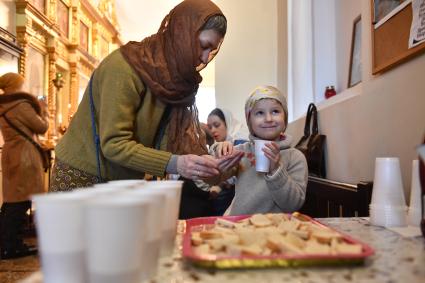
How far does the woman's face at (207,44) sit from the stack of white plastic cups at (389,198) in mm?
790

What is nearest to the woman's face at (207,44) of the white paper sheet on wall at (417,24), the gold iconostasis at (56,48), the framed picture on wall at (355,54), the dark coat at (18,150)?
the white paper sheet on wall at (417,24)

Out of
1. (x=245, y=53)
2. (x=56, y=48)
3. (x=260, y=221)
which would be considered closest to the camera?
(x=260, y=221)

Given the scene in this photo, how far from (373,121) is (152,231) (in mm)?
1500

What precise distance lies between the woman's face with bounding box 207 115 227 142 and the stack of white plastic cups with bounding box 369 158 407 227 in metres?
2.65

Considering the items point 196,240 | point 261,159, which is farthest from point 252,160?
point 196,240

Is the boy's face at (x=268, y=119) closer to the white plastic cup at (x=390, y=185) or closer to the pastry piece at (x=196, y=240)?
the white plastic cup at (x=390, y=185)

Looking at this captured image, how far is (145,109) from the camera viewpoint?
1.42 metres

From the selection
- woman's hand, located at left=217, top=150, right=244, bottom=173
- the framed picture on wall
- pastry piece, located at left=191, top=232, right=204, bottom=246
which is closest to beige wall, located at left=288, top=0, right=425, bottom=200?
the framed picture on wall

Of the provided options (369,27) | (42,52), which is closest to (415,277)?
(369,27)

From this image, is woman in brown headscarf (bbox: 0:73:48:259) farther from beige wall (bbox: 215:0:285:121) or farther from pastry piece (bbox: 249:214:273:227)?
pastry piece (bbox: 249:214:273:227)

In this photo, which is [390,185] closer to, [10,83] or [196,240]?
[196,240]

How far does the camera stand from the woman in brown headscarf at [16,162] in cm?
337

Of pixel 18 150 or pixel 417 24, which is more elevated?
pixel 417 24

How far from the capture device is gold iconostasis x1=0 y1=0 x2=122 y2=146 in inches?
190
